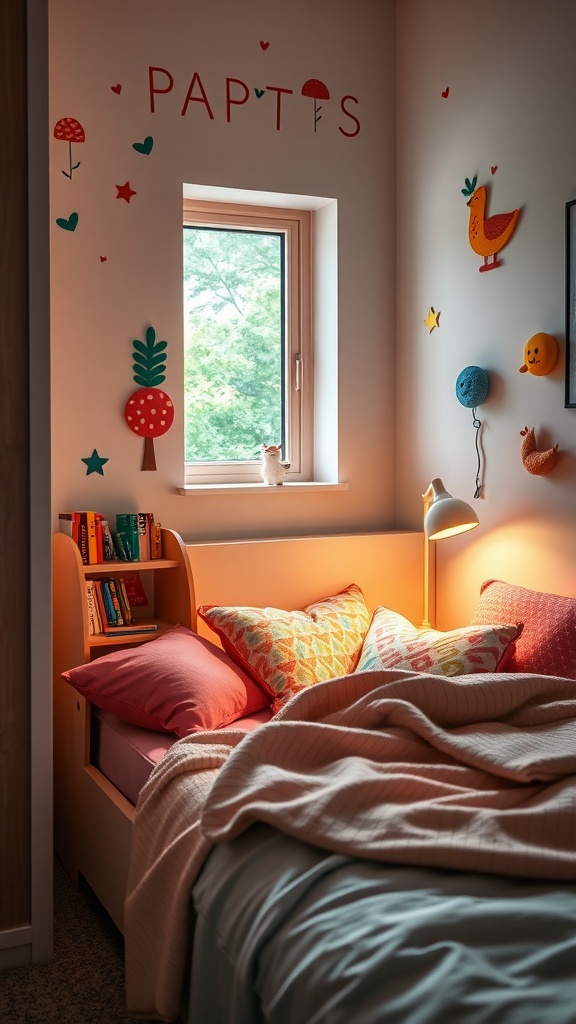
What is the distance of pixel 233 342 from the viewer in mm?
3273

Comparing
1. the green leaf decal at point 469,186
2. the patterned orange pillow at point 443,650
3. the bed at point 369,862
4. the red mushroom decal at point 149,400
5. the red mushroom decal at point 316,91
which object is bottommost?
the bed at point 369,862

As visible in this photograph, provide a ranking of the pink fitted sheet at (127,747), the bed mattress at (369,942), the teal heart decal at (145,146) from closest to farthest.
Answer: the bed mattress at (369,942)
the pink fitted sheet at (127,747)
the teal heart decal at (145,146)

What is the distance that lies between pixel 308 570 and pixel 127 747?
0.97m

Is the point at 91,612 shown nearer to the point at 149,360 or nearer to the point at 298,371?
the point at 149,360

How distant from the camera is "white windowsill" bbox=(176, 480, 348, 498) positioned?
9.91ft

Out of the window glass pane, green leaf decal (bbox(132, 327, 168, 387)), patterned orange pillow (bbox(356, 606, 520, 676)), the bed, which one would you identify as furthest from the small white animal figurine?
the bed

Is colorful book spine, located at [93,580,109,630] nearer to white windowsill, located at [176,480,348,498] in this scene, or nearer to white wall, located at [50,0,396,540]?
white wall, located at [50,0,396,540]

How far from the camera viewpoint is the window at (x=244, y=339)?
10.5 feet

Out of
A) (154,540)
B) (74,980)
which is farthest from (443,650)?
(74,980)

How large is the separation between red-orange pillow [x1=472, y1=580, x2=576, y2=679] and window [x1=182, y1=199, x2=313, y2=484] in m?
1.08

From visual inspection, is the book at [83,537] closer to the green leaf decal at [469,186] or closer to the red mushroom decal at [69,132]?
the red mushroom decal at [69,132]

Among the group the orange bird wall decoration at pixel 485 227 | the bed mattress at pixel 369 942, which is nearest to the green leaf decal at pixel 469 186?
the orange bird wall decoration at pixel 485 227

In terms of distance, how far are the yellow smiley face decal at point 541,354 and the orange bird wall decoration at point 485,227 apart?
1.11 ft

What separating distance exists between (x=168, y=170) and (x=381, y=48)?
3.22ft
